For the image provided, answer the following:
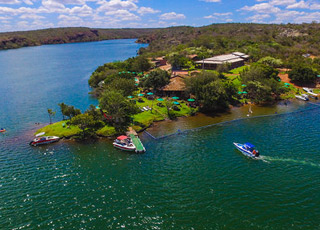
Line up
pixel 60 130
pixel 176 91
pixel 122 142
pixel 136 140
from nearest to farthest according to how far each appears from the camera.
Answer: pixel 122 142, pixel 136 140, pixel 60 130, pixel 176 91

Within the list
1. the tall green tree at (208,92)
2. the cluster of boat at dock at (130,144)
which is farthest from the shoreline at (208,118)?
the cluster of boat at dock at (130,144)

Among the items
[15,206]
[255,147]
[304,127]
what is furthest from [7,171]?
[304,127]

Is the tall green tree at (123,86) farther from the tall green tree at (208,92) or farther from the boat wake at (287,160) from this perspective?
the boat wake at (287,160)

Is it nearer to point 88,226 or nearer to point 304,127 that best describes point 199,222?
point 88,226

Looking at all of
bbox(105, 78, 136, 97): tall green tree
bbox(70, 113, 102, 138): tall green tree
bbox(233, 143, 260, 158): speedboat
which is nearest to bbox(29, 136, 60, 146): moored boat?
bbox(70, 113, 102, 138): tall green tree

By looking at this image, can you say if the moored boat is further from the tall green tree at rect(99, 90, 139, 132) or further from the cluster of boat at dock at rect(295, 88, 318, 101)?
the cluster of boat at dock at rect(295, 88, 318, 101)

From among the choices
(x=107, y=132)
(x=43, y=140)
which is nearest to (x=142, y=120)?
(x=107, y=132)

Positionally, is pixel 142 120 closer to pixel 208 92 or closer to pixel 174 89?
pixel 174 89
